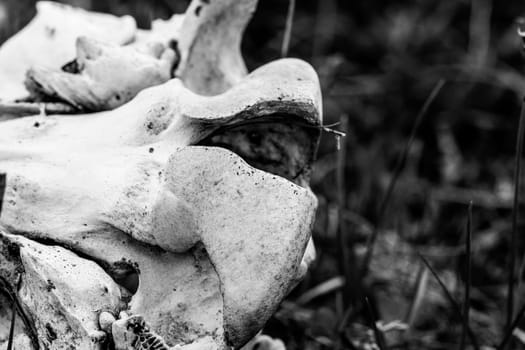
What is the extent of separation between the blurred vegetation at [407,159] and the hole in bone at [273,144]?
410mm

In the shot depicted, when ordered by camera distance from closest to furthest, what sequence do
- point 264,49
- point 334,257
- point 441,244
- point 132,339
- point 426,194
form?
1. point 132,339
2. point 334,257
3. point 441,244
4. point 426,194
5. point 264,49

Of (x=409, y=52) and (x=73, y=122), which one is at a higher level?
(x=73, y=122)

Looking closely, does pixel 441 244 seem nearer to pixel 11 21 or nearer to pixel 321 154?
pixel 321 154

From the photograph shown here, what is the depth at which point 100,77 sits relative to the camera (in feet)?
3.63

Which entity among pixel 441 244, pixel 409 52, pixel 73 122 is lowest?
pixel 441 244

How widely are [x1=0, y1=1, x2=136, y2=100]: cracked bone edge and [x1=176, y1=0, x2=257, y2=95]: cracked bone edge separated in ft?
0.39

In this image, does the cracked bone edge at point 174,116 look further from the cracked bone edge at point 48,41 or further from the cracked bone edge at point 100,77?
the cracked bone edge at point 48,41

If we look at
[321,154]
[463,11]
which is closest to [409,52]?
[463,11]

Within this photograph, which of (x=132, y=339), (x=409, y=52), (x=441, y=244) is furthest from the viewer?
(x=409, y=52)

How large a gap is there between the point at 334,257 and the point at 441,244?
426 millimetres

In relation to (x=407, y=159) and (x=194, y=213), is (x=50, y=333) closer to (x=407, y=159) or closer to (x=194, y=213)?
(x=194, y=213)

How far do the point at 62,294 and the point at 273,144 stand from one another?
15.3 inches

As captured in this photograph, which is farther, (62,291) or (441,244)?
(441,244)

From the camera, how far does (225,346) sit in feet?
2.95
